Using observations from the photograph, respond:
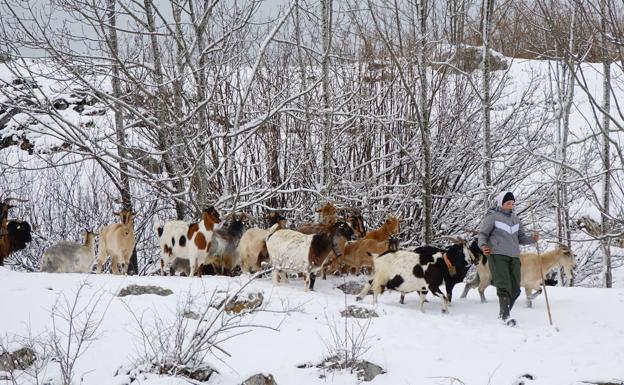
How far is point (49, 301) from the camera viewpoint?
10164 mm

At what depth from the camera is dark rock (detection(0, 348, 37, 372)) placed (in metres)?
8.44

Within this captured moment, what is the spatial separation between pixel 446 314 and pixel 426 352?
1750 mm

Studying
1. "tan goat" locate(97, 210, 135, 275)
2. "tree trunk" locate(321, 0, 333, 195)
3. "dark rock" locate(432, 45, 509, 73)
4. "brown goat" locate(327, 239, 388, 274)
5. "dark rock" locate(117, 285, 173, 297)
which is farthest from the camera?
"dark rock" locate(432, 45, 509, 73)

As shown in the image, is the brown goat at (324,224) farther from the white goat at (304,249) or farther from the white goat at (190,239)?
the white goat at (190,239)

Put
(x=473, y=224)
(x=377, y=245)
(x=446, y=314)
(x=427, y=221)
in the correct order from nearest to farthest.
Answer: (x=446, y=314) → (x=377, y=245) → (x=427, y=221) → (x=473, y=224)

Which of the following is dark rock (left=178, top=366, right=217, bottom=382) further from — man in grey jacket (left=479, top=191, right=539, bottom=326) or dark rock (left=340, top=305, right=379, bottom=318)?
man in grey jacket (left=479, top=191, right=539, bottom=326)

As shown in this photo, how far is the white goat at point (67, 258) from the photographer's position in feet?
42.3

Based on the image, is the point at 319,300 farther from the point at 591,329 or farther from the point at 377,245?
the point at 591,329

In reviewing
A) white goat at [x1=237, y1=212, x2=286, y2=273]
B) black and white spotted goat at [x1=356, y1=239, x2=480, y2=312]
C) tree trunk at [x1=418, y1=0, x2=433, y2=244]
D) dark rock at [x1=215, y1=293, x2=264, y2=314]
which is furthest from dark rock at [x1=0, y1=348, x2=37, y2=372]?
tree trunk at [x1=418, y1=0, x2=433, y2=244]

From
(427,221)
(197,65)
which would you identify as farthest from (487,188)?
(197,65)

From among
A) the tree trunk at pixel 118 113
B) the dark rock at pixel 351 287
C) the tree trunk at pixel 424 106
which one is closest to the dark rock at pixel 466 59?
the tree trunk at pixel 424 106

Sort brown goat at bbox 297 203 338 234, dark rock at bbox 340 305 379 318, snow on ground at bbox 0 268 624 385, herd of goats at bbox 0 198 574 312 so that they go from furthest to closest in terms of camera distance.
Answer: brown goat at bbox 297 203 338 234 → herd of goats at bbox 0 198 574 312 → dark rock at bbox 340 305 379 318 → snow on ground at bbox 0 268 624 385

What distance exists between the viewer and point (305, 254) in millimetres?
11547

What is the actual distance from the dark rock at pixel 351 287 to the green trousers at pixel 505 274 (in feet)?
8.16
